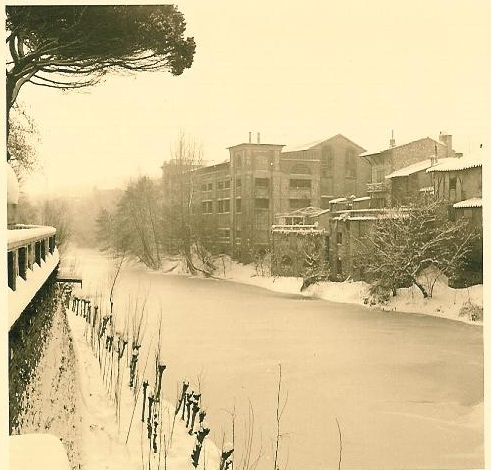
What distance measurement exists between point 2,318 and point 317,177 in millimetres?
1547

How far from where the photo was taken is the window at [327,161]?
262 centimetres

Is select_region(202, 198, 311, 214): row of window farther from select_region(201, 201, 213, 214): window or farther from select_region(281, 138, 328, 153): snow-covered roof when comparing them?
select_region(281, 138, 328, 153): snow-covered roof

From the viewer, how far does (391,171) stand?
2693 mm

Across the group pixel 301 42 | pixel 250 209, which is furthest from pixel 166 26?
pixel 250 209

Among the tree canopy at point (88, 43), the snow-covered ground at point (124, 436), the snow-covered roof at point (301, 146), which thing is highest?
the tree canopy at point (88, 43)

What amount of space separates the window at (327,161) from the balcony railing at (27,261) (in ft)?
4.18

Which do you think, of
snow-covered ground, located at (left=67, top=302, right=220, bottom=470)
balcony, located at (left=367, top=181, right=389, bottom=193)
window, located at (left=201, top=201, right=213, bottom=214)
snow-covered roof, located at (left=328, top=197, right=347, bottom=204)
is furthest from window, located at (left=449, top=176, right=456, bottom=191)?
snow-covered ground, located at (left=67, top=302, right=220, bottom=470)

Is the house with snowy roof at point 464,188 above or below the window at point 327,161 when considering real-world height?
below

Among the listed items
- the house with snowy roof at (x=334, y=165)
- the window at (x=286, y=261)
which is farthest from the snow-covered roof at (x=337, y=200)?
the window at (x=286, y=261)

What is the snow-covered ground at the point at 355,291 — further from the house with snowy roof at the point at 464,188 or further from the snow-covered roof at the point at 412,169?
the snow-covered roof at the point at 412,169

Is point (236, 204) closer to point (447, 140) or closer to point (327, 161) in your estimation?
point (327, 161)

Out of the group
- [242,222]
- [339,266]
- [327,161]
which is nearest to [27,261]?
[242,222]

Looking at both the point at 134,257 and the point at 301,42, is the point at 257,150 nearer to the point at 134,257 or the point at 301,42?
the point at 301,42

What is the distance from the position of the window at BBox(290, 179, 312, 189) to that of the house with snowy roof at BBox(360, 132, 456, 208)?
0.29 m
